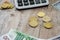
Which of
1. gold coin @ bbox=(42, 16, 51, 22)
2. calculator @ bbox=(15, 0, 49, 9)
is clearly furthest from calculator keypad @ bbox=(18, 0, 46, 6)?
gold coin @ bbox=(42, 16, 51, 22)

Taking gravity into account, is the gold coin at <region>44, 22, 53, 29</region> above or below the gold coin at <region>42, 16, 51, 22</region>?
below

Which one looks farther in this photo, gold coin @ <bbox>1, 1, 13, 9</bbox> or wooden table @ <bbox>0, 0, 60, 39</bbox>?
gold coin @ <bbox>1, 1, 13, 9</bbox>

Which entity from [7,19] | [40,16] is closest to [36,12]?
[40,16]

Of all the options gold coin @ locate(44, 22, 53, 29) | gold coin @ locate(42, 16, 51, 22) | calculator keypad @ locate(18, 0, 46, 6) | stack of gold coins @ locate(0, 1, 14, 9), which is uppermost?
calculator keypad @ locate(18, 0, 46, 6)

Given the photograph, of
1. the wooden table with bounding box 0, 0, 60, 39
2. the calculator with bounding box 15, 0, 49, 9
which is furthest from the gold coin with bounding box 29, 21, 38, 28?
the calculator with bounding box 15, 0, 49, 9

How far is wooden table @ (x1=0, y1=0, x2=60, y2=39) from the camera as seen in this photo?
0.73 meters

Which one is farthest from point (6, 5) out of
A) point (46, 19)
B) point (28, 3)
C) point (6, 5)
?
point (46, 19)

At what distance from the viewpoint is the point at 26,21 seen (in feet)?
2.56

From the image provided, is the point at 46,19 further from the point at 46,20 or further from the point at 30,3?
the point at 30,3

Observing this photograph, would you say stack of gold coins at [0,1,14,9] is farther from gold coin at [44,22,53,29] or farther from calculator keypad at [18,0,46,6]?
gold coin at [44,22,53,29]

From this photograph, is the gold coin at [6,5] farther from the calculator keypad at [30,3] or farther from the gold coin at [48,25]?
the gold coin at [48,25]

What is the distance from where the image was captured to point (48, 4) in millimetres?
869

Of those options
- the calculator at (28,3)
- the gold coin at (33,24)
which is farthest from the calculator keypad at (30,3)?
the gold coin at (33,24)

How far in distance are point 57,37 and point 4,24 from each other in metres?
0.28
